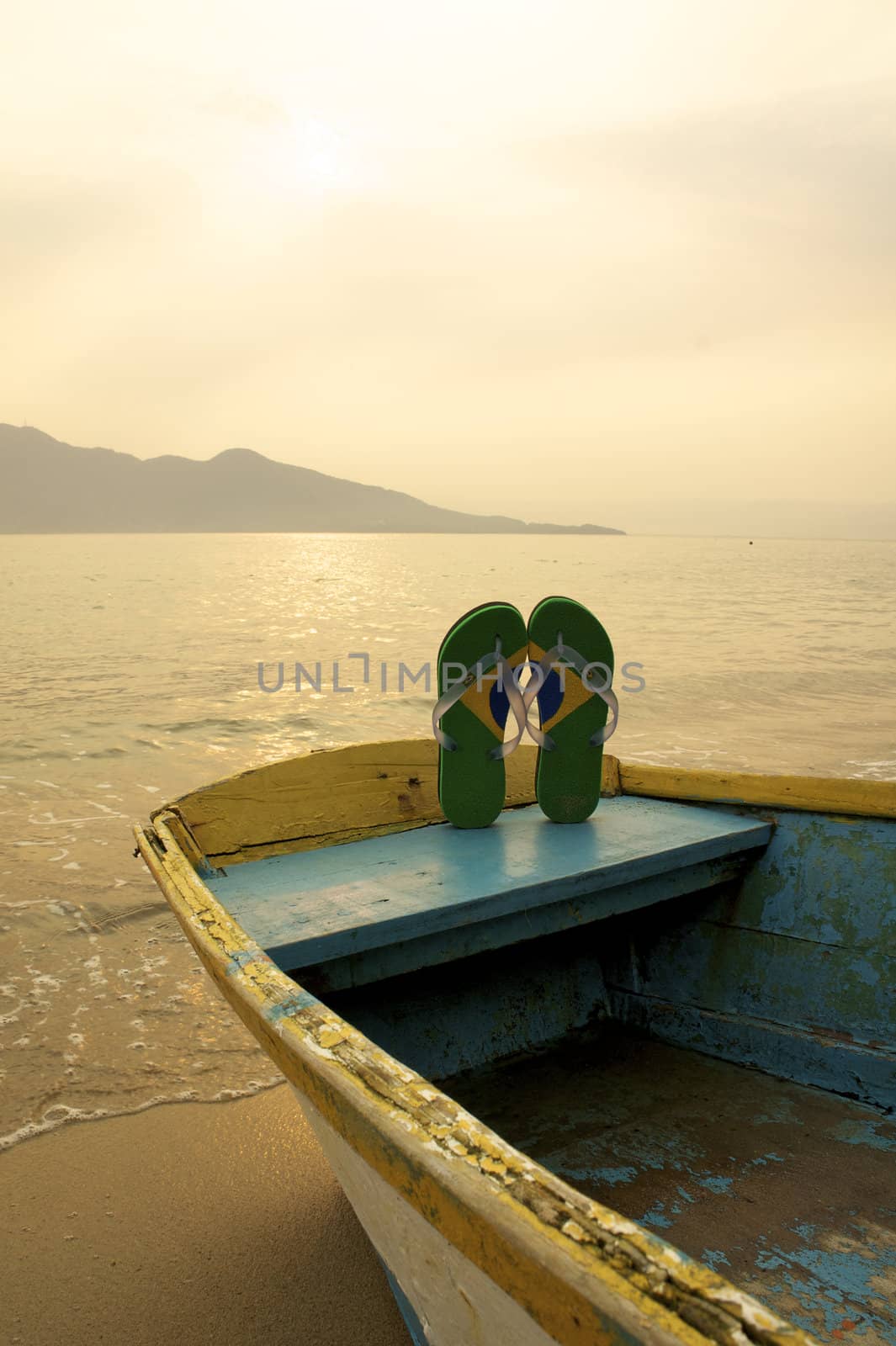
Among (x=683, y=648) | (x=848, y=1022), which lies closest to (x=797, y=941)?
(x=848, y=1022)

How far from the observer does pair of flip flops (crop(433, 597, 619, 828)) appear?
3.15 m

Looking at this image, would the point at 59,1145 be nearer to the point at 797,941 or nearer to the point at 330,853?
the point at 330,853

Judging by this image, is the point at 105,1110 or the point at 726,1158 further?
the point at 105,1110

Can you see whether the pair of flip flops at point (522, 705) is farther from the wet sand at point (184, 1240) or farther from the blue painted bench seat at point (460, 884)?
the wet sand at point (184, 1240)

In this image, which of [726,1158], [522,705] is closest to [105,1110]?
[522,705]

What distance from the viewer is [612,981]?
3.23 m

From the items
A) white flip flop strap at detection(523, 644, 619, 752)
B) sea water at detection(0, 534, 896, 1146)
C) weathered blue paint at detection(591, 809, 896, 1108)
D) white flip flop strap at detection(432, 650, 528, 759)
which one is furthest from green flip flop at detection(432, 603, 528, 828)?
sea water at detection(0, 534, 896, 1146)

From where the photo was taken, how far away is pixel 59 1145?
3305 millimetres

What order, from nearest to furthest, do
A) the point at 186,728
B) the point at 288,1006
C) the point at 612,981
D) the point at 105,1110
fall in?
the point at 288,1006 → the point at 612,981 → the point at 105,1110 → the point at 186,728

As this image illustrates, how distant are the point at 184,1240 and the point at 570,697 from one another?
2.17 m

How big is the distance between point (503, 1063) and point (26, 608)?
99.4 feet

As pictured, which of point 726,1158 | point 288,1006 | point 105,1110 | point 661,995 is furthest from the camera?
point 105,1110

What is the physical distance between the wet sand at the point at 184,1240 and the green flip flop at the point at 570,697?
155cm

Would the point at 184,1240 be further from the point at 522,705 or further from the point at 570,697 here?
the point at 570,697
